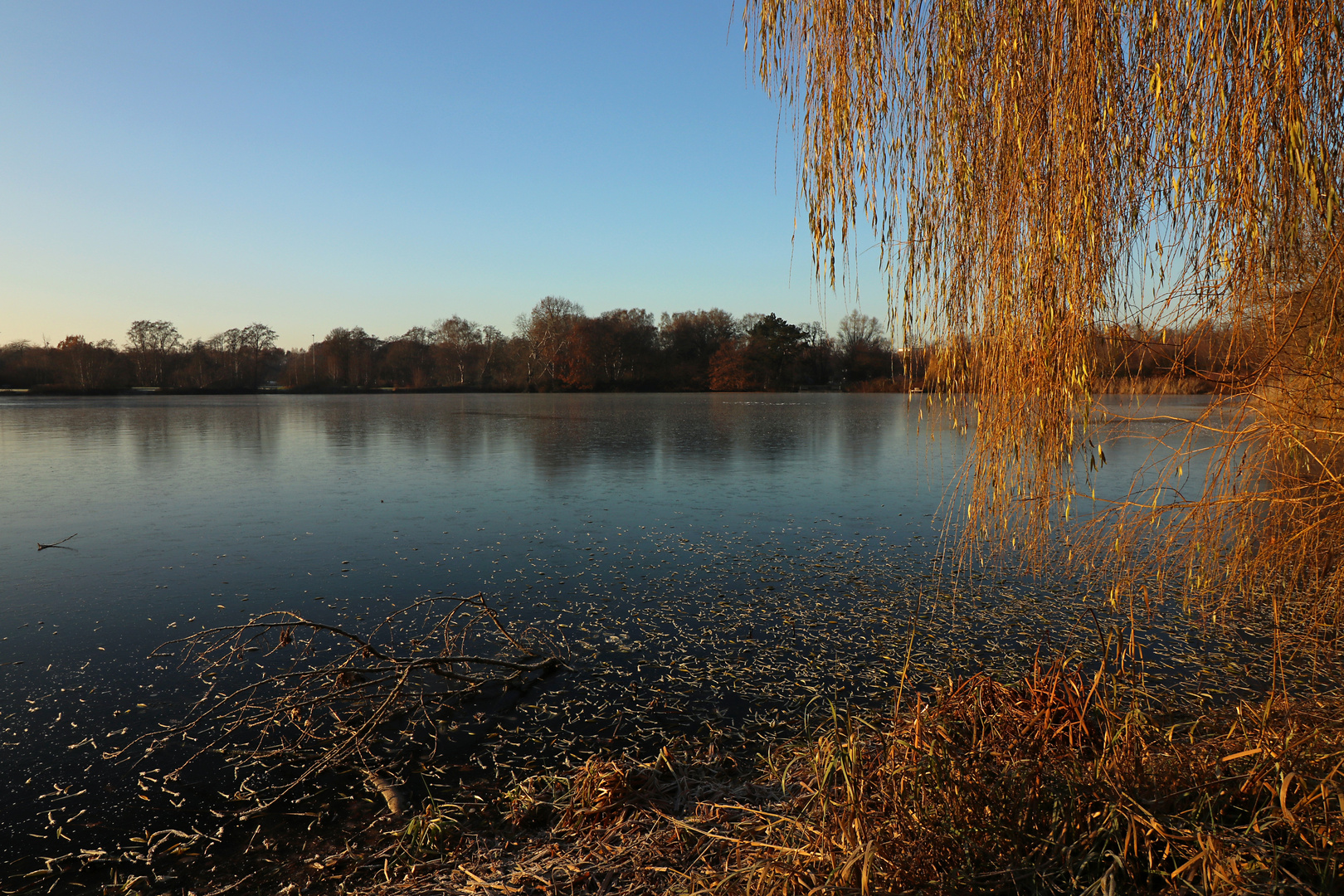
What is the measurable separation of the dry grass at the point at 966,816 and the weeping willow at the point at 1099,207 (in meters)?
0.74

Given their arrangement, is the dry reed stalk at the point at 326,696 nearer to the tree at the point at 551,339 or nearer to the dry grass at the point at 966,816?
the dry grass at the point at 966,816

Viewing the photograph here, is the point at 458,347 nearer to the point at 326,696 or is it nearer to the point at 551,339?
the point at 551,339

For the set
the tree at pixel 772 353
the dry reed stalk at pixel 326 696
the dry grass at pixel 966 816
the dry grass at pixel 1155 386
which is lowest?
the dry reed stalk at pixel 326 696

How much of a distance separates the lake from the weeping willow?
378 mm

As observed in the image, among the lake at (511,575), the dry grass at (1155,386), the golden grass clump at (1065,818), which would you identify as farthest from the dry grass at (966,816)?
the dry grass at (1155,386)

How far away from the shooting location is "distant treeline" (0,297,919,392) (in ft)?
203

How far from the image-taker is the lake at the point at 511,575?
3.86 metres

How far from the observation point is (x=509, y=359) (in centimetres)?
7531

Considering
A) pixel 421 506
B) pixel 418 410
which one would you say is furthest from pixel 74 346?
pixel 421 506

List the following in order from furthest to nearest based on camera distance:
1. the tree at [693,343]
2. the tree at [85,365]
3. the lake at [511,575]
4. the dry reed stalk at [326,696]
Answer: the tree at [693,343] → the tree at [85,365] → the lake at [511,575] → the dry reed stalk at [326,696]

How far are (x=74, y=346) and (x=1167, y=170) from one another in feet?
260

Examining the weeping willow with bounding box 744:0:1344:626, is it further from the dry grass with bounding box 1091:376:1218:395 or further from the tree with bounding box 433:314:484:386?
Result: the tree with bounding box 433:314:484:386

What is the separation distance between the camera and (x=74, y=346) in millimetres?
62781

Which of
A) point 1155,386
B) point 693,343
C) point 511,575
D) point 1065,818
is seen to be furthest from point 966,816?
point 693,343
